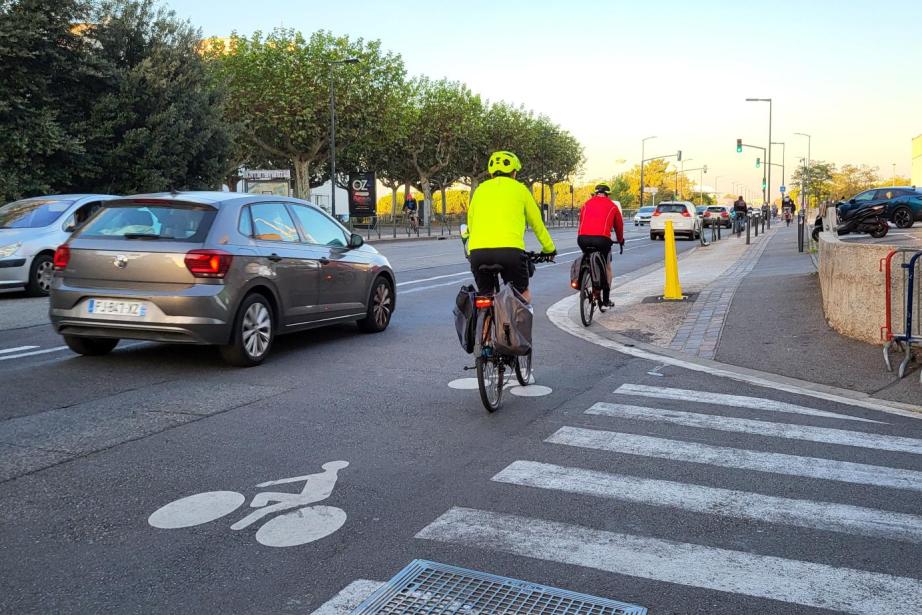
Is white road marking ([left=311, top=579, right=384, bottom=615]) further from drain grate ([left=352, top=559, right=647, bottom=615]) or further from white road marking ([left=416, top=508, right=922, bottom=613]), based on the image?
white road marking ([left=416, top=508, right=922, bottom=613])

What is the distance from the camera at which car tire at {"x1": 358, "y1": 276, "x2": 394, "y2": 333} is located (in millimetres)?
10383

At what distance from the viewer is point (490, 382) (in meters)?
6.39

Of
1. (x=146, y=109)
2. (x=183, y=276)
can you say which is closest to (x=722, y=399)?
(x=183, y=276)

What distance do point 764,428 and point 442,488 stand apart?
256 centimetres

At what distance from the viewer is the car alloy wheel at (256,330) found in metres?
8.02

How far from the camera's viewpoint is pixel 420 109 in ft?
217

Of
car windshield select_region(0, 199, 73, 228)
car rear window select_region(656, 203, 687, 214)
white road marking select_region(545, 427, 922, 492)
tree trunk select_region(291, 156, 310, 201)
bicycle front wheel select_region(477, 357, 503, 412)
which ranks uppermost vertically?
tree trunk select_region(291, 156, 310, 201)

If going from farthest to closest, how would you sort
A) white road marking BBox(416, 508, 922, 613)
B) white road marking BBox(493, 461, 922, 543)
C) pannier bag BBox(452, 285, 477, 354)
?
pannier bag BBox(452, 285, 477, 354) < white road marking BBox(493, 461, 922, 543) < white road marking BBox(416, 508, 922, 613)

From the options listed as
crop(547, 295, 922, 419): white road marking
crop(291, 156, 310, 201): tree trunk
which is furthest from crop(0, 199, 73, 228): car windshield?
crop(291, 156, 310, 201): tree trunk

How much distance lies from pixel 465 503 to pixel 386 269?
21.6 ft

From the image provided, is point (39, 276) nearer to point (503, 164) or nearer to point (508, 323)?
point (503, 164)

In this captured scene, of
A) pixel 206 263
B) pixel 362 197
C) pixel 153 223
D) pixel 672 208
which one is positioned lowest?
pixel 206 263

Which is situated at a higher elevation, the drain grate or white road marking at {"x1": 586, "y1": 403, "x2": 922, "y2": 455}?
the drain grate

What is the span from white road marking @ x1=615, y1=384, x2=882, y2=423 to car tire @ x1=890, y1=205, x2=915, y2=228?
88.8 feet
